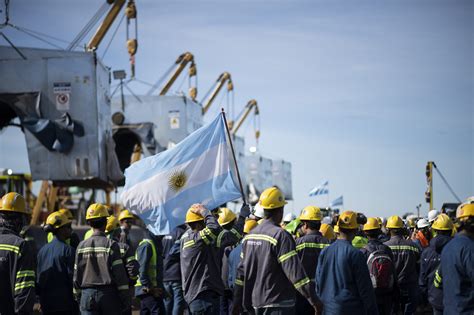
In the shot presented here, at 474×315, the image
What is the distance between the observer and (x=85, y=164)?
22766mm

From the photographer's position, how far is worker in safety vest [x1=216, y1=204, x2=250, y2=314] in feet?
33.2

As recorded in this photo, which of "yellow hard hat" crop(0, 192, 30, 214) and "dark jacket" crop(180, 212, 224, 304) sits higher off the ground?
"yellow hard hat" crop(0, 192, 30, 214)

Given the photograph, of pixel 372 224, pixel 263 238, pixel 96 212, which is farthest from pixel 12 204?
pixel 372 224

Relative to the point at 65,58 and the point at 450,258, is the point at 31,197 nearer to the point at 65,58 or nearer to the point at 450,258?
the point at 65,58

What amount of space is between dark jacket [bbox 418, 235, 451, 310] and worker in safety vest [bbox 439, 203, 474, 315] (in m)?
2.90

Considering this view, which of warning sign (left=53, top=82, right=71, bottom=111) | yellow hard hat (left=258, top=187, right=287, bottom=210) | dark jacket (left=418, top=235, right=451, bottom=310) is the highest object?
warning sign (left=53, top=82, right=71, bottom=111)

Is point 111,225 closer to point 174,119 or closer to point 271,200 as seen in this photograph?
point 271,200

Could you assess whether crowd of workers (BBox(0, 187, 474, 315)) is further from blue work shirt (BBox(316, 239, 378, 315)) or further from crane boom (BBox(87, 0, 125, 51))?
crane boom (BBox(87, 0, 125, 51))

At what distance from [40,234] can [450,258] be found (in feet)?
50.4

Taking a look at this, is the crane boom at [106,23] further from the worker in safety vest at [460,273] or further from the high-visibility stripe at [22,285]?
the worker in safety vest at [460,273]

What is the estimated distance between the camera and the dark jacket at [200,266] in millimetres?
9562

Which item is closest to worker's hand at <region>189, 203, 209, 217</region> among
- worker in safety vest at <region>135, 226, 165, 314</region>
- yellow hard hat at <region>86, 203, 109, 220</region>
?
yellow hard hat at <region>86, 203, 109, 220</region>

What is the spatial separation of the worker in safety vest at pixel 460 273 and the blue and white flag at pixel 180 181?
14.4 ft

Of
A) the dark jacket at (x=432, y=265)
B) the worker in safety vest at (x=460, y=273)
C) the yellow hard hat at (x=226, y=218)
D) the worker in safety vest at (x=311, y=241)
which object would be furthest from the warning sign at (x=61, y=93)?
the worker in safety vest at (x=460, y=273)
